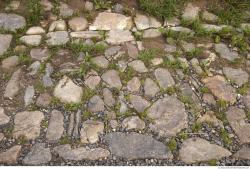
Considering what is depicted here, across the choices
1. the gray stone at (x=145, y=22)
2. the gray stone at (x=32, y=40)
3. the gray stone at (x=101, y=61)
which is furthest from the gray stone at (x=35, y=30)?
the gray stone at (x=145, y=22)

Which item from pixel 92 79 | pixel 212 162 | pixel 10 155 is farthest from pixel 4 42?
pixel 212 162

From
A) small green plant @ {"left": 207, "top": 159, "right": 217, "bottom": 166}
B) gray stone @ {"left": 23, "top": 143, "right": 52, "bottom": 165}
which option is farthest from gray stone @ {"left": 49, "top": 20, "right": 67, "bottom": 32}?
small green plant @ {"left": 207, "top": 159, "right": 217, "bottom": 166}

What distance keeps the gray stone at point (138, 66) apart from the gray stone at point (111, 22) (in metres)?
0.70

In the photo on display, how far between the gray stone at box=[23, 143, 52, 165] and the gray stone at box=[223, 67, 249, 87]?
2.36 meters

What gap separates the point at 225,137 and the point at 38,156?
196cm

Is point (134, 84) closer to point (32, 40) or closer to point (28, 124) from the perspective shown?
point (28, 124)

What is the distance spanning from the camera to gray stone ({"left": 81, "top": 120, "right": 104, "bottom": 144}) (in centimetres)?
390

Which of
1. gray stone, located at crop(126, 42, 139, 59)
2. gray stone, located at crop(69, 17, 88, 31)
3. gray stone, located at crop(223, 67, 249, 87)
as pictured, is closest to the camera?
gray stone, located at crop(223, 67, 249, 87)

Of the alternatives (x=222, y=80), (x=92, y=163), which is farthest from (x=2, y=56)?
(x=222, y=80)

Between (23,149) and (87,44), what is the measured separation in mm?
1676

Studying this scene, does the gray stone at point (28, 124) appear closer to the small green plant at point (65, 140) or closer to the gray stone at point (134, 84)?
the small green plant at point (65, 140)

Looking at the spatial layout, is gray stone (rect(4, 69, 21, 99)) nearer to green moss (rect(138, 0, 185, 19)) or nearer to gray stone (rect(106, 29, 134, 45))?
gray stone (rect(106, 29, 134, 45))

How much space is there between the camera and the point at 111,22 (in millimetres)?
5184

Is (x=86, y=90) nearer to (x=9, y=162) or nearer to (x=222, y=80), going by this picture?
(x=9, y=162)
